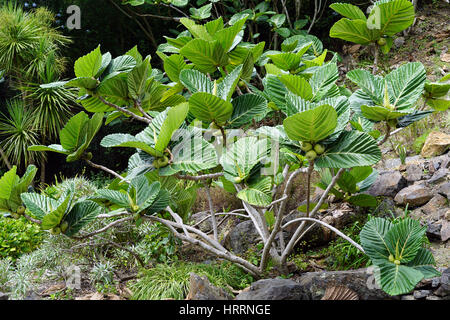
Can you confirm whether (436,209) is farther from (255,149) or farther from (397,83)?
(255,149)

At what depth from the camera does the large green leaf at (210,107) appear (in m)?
1.39

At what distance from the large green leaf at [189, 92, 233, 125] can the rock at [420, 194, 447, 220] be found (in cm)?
170

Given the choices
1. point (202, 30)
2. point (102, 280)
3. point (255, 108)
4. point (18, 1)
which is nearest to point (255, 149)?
point (255, 108)

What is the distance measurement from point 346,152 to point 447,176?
188 cm

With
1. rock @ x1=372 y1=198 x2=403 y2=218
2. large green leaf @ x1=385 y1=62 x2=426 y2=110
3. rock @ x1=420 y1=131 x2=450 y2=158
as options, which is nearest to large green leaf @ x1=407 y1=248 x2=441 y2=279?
large green leaf @ x1=385 y1=62 x2=426 y2=110

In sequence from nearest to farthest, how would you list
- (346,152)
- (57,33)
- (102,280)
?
1. (346,152)
2. (102,280)
3. (57,33)

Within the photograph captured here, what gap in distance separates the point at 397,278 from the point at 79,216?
113 centimetres

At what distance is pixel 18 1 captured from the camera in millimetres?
7199

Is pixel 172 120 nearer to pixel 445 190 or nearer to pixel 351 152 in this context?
pixel 351 152

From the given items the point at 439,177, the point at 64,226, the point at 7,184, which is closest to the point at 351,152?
the point at 64,226

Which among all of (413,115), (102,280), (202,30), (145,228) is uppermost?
(202,30)

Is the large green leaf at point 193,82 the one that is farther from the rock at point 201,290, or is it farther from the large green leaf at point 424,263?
the large green leaf at point 424,263

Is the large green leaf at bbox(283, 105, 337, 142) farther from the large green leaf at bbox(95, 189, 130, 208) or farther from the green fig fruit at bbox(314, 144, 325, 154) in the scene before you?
the large green leaf at bbox(95, 189, 130, 208)

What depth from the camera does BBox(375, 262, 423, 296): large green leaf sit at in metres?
1.30
